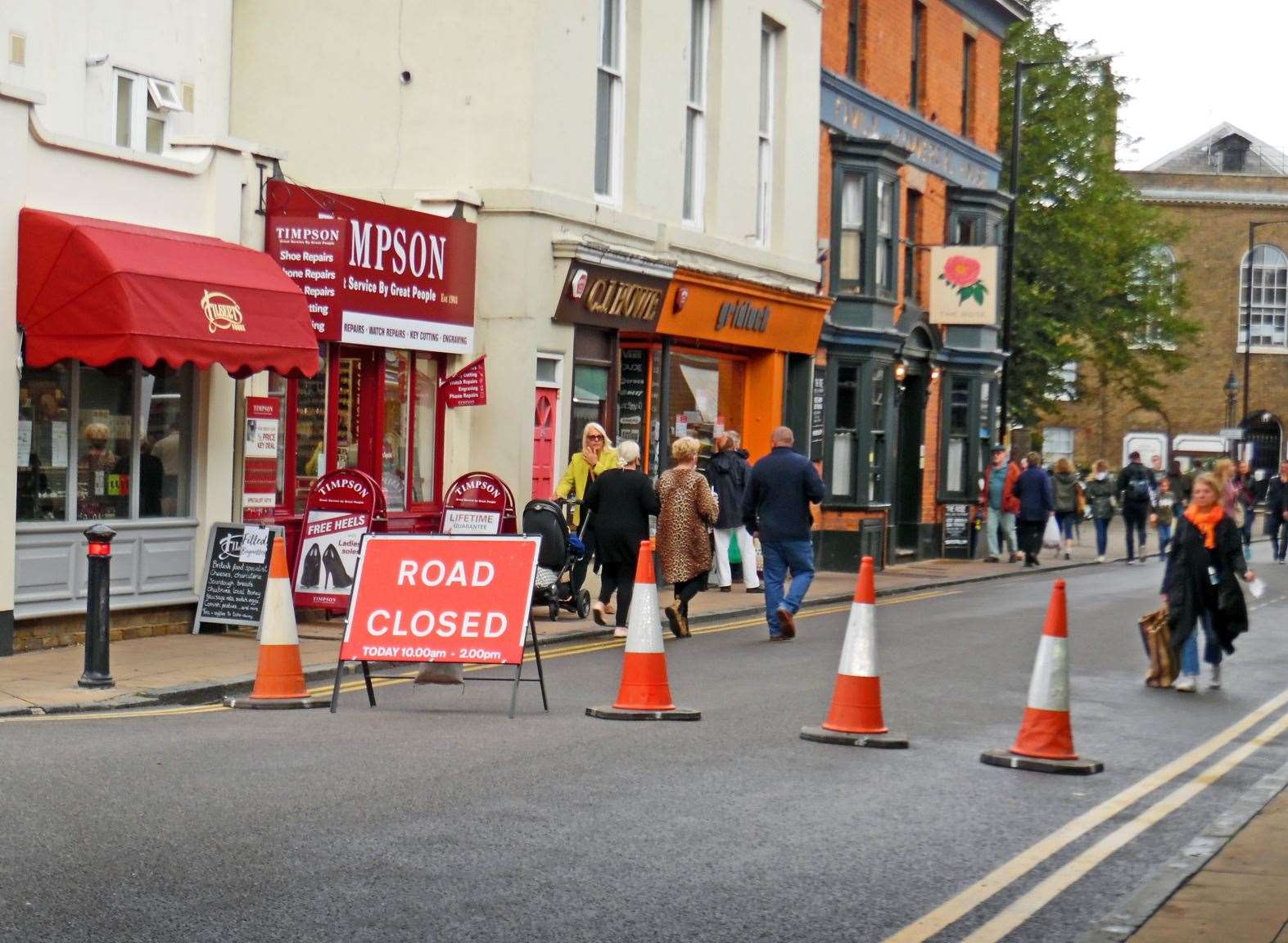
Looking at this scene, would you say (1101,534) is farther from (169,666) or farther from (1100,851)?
(1100,851)

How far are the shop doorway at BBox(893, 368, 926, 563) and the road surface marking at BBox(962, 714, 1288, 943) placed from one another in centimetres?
A: 2192

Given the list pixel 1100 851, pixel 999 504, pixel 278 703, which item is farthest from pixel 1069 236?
pixel 1100 851

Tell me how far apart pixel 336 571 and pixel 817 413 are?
13.6m

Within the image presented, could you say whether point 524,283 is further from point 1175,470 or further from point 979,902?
point 1175,470

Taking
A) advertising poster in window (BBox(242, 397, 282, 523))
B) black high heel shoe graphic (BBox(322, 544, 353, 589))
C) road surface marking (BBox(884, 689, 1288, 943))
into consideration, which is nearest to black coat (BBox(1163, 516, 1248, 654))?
road surface marking (BBox(884, 689, 1288, 943))

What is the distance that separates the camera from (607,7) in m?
22.1

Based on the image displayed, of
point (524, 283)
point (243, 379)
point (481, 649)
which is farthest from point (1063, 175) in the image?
point (481, 649)

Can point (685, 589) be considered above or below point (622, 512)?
below

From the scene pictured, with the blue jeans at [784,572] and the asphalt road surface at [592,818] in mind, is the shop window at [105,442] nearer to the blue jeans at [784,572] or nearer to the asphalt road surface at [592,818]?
the asphalt road surface at [592,818]

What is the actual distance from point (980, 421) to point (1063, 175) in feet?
37.6

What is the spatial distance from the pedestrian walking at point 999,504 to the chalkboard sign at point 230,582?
63.9ft

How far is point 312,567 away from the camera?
16.4 meters

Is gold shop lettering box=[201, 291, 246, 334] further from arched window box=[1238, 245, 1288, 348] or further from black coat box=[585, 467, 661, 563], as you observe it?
arched window box=[1238, 245, 1288, 348]

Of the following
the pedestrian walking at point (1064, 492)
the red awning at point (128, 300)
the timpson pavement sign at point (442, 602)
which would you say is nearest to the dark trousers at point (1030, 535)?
the pedestrian walking at point (1064, 492)
